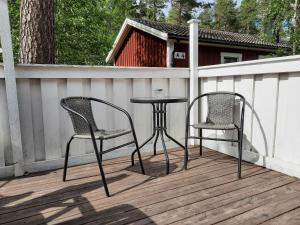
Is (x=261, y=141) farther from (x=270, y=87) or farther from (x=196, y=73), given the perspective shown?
(x=196, y=73)

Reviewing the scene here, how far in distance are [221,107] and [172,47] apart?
20.9ft

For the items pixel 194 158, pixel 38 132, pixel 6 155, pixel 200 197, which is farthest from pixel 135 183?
pixel 6 155

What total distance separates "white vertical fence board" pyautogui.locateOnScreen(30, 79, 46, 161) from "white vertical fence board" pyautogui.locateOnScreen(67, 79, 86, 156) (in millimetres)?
271

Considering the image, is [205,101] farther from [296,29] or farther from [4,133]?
[296,29]

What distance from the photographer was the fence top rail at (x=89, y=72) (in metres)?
2.24

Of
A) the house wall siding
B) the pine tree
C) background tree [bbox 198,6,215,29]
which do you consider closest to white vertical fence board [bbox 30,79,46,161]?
the house wall siding

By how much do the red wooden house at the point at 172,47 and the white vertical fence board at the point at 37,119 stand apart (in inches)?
258

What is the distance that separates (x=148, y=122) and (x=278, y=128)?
1395 mm

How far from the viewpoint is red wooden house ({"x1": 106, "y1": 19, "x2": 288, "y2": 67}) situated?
8.56 meters

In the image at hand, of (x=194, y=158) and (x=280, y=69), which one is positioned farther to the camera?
(x=194, y=158)

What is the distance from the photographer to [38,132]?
2400 mm

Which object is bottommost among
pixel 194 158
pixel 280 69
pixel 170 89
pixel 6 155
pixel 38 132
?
pixel 194 158

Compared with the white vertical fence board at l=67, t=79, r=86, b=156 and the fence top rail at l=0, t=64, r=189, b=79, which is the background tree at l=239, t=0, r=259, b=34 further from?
the white vertical fence board at l=67, t=79, r=86, b=156

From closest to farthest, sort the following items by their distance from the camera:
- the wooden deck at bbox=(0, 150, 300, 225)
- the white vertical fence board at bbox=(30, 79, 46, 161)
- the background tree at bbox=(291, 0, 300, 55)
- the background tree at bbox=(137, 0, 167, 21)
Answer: the wooden deck at bbox=(0, 150, 300, 225)
the white vertical fence board at bbox=(30, 79, 46, 161)
the background tree at bbox=(291, 0, 300, 55)
the background tree at bbox=(137, 0, 167, 21)
